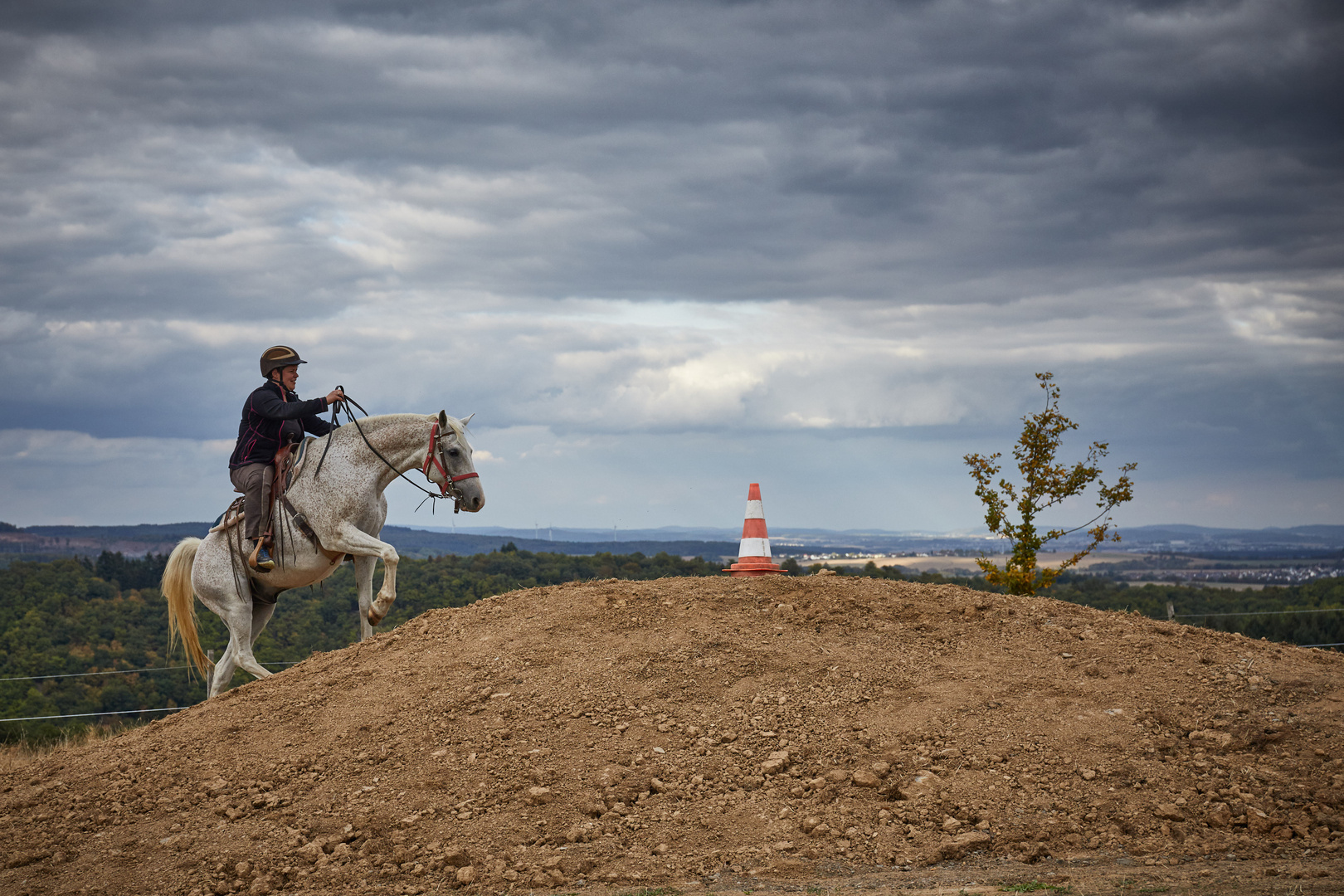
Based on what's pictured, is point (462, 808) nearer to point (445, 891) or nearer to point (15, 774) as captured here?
point (445, 891)

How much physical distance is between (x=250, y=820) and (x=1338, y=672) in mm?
8045

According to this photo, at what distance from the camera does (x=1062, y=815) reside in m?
6.14

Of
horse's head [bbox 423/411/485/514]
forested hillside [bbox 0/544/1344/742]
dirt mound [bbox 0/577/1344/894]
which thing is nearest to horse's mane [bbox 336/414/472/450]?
horse's head [bbox 423/411/485/514]

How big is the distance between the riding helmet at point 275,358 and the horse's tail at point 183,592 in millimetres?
2519

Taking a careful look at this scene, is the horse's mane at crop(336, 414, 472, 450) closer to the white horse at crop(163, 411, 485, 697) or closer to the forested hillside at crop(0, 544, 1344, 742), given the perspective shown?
the white horse at crop(163, 411, 485, 697)

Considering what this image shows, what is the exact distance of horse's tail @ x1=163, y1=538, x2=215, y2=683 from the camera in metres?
12.1

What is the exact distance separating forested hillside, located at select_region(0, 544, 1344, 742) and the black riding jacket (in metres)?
9.59

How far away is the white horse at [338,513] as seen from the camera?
428 inches

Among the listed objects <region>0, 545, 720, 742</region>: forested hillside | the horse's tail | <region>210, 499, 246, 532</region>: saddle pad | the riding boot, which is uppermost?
<region>210, 499, 246, 532</region>: saddle pad

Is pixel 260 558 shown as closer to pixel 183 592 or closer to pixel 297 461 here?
pixel 297 461

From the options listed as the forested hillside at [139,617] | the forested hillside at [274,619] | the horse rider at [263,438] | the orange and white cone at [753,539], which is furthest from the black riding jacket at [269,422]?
the forested hillside at [274,619]

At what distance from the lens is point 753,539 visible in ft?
34.0

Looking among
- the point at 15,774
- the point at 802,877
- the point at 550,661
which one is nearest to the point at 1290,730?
the point at 802,877

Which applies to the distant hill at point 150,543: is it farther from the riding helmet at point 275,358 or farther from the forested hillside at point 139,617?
the riding helmet at point 275,358
